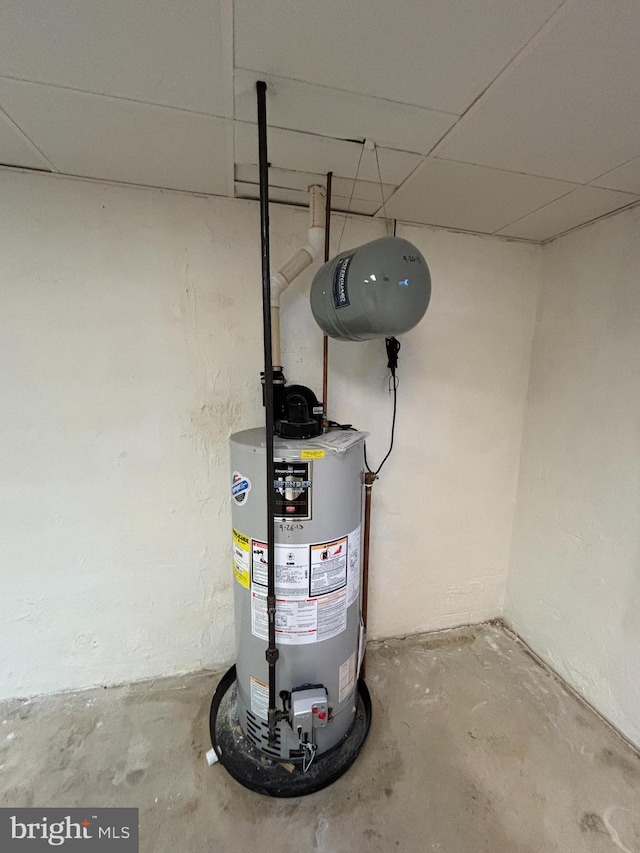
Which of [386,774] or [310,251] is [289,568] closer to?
[386,774]

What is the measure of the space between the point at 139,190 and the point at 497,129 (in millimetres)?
1160

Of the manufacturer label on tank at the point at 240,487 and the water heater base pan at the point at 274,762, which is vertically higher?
the manufacturer label on tank at the point at 240,487

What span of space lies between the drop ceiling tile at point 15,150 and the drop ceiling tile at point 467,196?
115 centimetres

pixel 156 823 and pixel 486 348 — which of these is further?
pixel 486 348

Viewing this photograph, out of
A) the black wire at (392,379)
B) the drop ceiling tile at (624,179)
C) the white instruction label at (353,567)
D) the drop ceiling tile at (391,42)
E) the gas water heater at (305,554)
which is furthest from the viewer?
the black wire at (392,379)

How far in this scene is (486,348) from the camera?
171 centimetres

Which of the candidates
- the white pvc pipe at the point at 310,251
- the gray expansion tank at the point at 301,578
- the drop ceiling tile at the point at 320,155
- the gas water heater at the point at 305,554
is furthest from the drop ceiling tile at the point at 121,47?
the gray expansion tank at the point at 301,578

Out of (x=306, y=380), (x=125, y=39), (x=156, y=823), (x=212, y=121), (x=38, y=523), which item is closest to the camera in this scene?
(x=125, y=39)

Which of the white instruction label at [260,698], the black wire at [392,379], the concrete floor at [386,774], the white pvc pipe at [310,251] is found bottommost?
the concrete floor at [386,774]

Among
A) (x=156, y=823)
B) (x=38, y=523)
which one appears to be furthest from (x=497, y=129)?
(x=156, y=823)

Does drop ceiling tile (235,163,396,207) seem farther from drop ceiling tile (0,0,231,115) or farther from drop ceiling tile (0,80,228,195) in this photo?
drop ceiling tile (0,0,231,115)

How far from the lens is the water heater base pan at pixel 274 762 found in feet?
3.86

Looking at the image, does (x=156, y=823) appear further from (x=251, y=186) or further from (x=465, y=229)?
(x=465, y=229)

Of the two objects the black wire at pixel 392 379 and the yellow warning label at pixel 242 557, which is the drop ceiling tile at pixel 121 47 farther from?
the yellow warning label at pixel 242 557
